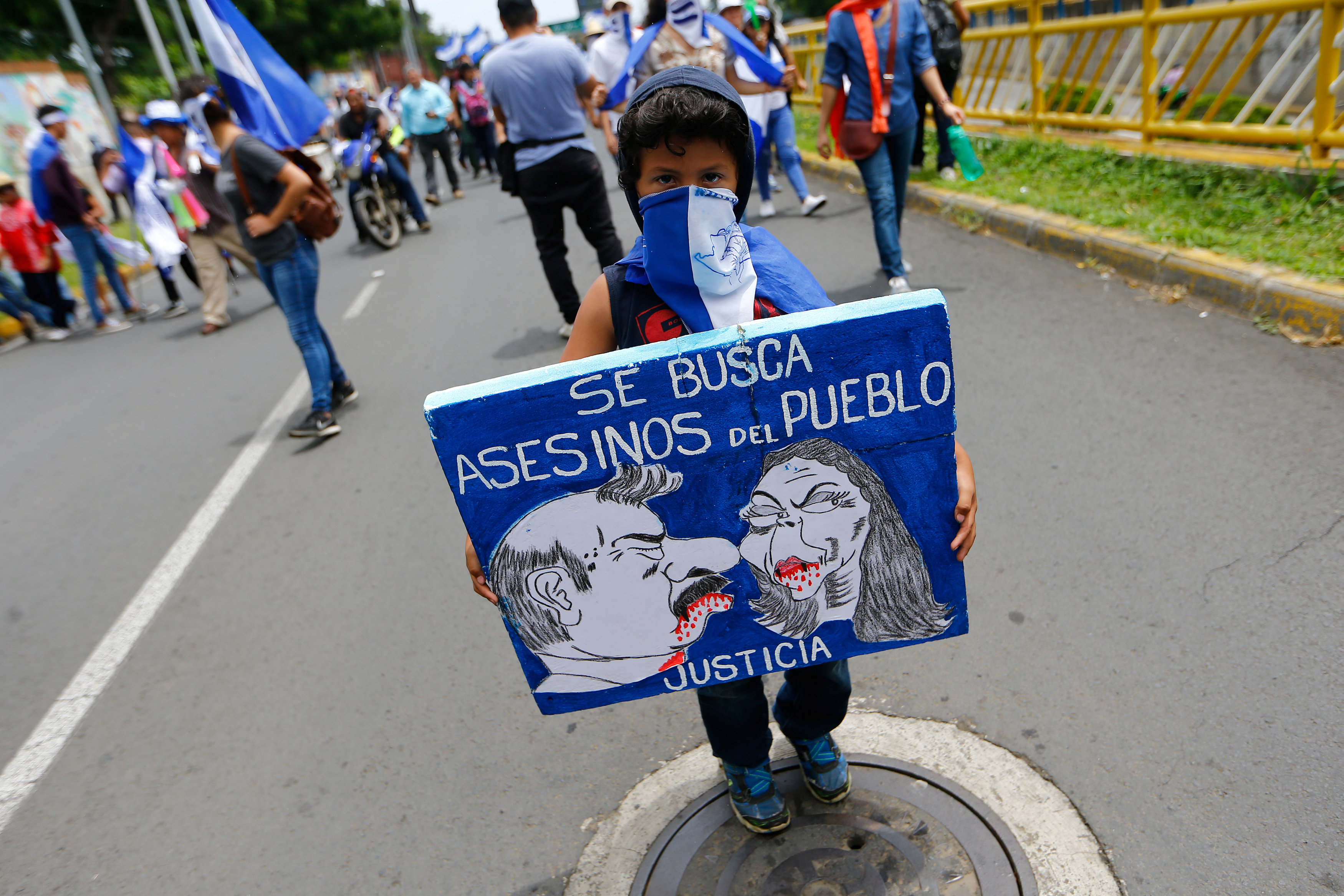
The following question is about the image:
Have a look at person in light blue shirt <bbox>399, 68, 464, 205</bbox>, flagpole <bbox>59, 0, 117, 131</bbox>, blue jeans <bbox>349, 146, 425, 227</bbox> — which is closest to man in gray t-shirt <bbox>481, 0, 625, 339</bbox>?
blue jeans <bbox>349, 146, 425, 227</bbox>

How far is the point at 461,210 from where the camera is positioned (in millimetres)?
13391

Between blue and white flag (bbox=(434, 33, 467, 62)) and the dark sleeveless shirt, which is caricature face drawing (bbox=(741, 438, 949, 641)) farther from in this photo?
blue and white flag (bbox=(434, 33, 467, 62))

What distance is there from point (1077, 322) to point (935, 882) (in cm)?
372

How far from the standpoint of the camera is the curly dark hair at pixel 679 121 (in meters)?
1.59

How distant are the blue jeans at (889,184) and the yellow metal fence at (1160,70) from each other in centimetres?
289

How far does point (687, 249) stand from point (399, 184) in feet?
36.4

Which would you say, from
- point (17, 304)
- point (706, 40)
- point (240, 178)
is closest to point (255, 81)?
point (240, 178)

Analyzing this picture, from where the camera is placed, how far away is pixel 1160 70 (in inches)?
291

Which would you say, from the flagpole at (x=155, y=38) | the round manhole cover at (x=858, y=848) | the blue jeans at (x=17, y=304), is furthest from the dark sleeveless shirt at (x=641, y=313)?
the flagpole at (x=155, y=38)

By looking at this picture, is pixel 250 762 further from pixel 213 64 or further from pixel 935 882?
pixel 213 64

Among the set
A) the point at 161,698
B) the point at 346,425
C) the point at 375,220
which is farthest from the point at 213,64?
the point at 375,220

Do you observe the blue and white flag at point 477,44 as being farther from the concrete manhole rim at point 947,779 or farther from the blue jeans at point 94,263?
the concrete manhole rim at point 947,779

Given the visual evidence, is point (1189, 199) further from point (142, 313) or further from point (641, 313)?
point (142, 313)

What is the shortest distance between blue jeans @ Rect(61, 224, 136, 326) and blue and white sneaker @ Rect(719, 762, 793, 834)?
10.4m
